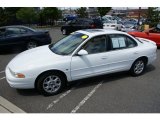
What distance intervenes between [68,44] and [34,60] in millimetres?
1070

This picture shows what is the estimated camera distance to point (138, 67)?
5918 millimetres

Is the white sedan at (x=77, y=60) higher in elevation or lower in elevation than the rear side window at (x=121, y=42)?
lower

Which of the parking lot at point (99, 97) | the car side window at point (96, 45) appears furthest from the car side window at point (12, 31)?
the car side window at point (96, 45)

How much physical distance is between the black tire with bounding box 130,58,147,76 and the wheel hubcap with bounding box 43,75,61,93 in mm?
2343

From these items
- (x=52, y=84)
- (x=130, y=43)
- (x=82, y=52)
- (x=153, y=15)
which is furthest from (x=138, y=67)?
(x=153, y=15)

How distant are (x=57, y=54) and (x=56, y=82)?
0.72 metres

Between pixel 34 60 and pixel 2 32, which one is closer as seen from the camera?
pixel 34 60

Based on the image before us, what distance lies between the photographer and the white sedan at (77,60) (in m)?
4.50

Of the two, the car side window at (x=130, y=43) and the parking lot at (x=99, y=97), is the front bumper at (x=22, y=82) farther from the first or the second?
the car side window at (x=130, y=43)

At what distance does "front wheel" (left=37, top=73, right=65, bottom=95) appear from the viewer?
4555 mm

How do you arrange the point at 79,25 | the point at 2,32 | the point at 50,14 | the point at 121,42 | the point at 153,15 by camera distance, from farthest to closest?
the point at 50,14, the point at 153,15, the point at 79,25, the point at 2,32, the point at 121,42

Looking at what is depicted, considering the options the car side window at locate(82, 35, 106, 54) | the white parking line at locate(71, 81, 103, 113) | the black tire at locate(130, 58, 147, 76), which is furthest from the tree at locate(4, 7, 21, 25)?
the white parking line at locate(71, 81, 103, 113)

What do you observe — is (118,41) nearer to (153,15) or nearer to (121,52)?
(121,52)

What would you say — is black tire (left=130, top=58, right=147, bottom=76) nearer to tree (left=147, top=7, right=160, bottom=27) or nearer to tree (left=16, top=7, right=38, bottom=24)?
tree (left=147, top=7, right=160, bottom=27)
